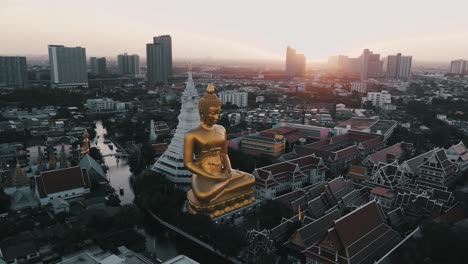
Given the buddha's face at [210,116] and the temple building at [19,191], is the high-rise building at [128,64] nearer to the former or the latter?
the temple building at [19,191]

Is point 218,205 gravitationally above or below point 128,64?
below

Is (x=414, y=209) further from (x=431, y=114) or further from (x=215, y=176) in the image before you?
(x=431, y=114)

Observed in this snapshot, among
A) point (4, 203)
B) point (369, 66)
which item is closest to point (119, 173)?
point (4, 203)

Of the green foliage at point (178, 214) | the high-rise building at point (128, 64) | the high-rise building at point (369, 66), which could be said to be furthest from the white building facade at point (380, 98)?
the high-rise building at point (128, 64)

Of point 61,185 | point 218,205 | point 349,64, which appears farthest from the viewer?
point 349,64

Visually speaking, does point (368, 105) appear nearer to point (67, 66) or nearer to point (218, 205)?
point (218, 205)

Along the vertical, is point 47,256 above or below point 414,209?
below

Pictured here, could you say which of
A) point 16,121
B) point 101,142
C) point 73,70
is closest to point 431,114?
point 101,142
